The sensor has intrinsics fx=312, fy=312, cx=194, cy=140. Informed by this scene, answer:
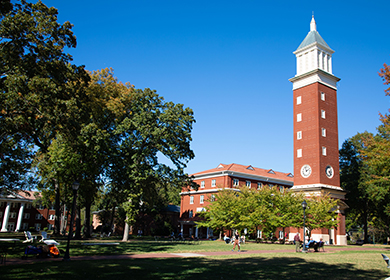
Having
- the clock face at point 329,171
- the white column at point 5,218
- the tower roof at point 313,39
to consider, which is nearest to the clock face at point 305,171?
the clock face at point 329,171

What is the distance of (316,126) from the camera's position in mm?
45469

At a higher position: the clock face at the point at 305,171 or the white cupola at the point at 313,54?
the white cupola at the point at 313,54

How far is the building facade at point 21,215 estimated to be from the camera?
6631 cm

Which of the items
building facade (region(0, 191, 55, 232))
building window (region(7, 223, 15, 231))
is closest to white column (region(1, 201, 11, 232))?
building facade (region(0, 191, 55, 232))

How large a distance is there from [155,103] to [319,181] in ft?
82.2

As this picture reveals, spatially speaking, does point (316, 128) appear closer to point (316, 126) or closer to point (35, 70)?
point (316, 126)

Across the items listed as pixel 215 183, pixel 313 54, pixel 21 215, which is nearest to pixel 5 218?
pixel 21 215

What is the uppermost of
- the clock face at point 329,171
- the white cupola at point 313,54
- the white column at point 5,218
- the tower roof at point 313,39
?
the tower roof at point 313,39

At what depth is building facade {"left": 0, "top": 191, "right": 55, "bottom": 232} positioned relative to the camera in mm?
66312

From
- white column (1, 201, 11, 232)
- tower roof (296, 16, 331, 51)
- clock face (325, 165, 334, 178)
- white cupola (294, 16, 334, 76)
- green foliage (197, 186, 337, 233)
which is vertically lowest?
white column (1, 201, 11, 232)

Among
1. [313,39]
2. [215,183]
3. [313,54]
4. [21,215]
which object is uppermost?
[313,39]

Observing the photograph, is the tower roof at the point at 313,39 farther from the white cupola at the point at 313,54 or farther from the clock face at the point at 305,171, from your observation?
the clock face at the point at 305,171

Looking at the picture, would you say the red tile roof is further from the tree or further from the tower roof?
the tree

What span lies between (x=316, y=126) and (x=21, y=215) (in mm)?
62891
